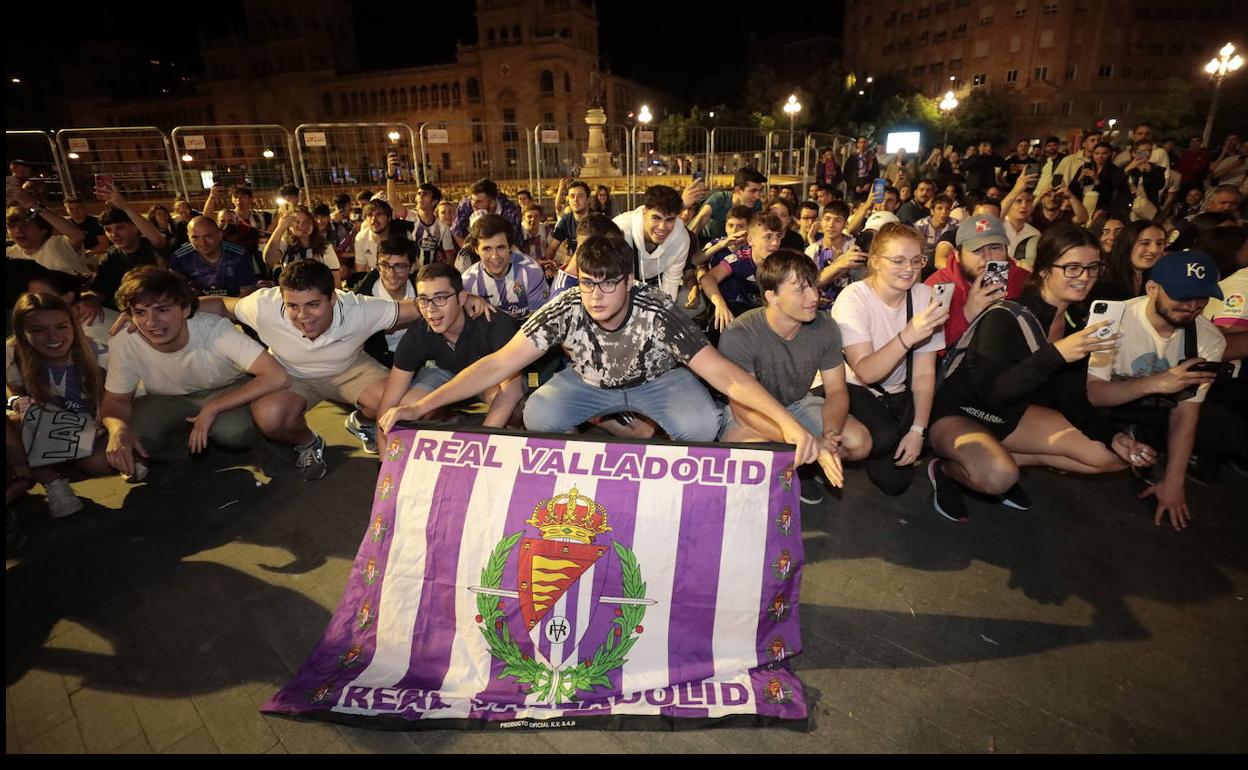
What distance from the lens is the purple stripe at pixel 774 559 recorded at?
276 centimetres

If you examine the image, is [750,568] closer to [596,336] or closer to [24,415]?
[596,336]

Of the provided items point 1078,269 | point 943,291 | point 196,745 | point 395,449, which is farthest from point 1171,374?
point 196,745

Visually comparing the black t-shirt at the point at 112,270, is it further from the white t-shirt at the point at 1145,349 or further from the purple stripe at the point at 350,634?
the white t-shirt at the point at 1145,349

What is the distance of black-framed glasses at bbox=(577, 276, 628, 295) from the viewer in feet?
11.7

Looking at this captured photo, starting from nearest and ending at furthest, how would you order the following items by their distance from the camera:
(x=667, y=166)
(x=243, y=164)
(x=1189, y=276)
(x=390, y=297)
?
(x=1189, y=276) → (x=390, y=297) → (x=243, y=164) → (x=667, y=166)

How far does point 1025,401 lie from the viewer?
391cm

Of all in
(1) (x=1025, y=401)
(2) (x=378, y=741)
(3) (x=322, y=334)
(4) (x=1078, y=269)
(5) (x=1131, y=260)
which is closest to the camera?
(2) (x=378, y=741)

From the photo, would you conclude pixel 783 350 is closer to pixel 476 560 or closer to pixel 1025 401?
pixel 1025 401

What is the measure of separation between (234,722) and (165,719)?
36 cm

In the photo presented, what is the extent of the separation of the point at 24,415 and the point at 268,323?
1.67 meters

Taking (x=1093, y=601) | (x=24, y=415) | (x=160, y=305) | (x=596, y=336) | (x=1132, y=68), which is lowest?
(x=1093, y=601)

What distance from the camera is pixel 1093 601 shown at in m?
3.30

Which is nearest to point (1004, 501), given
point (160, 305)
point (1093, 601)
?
point (1093, 601)

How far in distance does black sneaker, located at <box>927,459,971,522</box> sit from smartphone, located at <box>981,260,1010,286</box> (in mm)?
Answer: 1336
